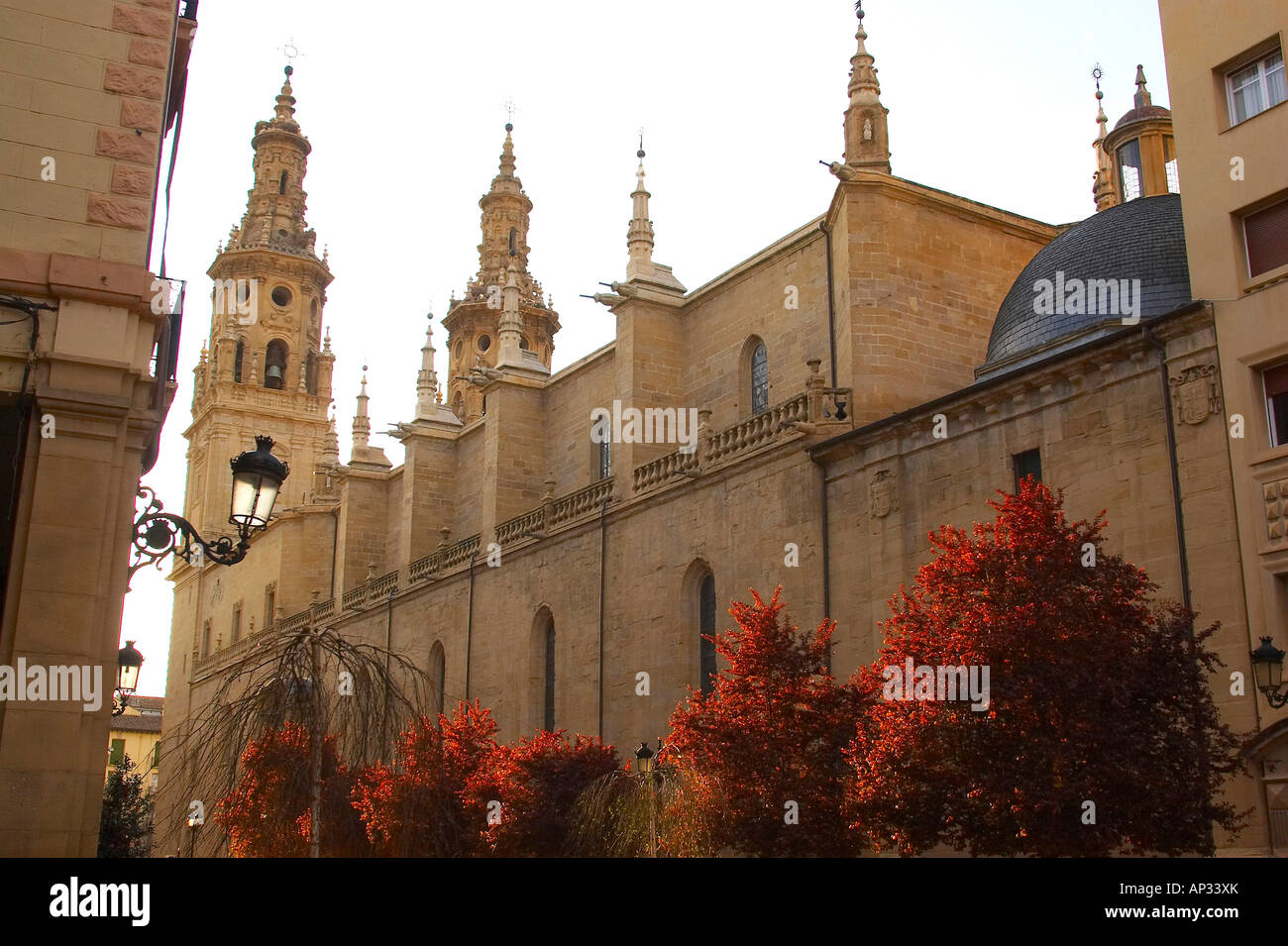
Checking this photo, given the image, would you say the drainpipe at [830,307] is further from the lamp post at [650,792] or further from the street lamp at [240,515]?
the street lamp at [240,515]

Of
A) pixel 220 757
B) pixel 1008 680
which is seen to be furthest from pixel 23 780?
pixel 1008 680

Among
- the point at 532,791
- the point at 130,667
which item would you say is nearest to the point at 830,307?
the point at 532,791

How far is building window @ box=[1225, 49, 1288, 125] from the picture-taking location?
16.2 m

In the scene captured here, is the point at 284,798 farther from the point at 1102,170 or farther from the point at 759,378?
the point at 1102,170

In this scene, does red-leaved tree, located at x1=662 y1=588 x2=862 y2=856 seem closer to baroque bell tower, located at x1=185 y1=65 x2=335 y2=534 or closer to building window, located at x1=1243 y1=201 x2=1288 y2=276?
building window, located at x1=1243 y1=201 x2=1288 y2=276

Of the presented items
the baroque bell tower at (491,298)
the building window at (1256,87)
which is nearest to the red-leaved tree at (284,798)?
the building window at (1256,87)

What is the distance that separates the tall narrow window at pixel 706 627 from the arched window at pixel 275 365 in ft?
147

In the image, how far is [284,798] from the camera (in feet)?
45.8

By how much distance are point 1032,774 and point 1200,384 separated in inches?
212

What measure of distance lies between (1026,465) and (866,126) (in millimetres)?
8610

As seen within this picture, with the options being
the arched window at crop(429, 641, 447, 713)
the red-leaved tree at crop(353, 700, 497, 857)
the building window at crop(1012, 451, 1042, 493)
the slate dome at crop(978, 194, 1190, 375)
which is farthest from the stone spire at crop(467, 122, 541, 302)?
the building window at crop(1012, 451, 1042, 493)

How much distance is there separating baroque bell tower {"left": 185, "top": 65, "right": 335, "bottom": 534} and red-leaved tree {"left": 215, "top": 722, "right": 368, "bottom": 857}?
1940 inches

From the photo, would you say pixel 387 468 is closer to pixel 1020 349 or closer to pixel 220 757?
pixel 1020 349
